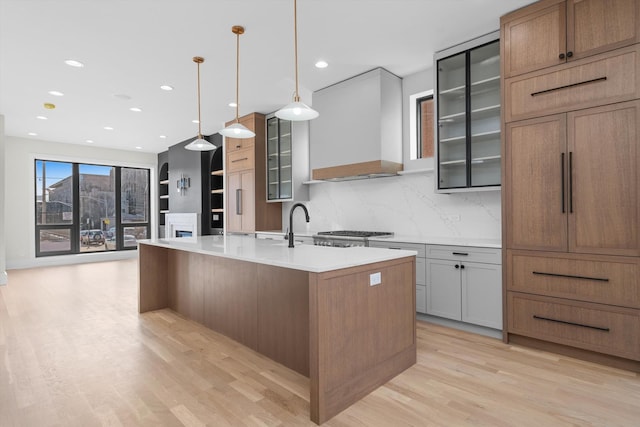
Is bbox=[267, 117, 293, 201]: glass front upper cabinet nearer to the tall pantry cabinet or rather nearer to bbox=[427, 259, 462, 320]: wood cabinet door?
bbox=[427, 259, 462, 320]: wood cabinet door

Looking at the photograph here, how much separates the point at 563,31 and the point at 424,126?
1.73 m

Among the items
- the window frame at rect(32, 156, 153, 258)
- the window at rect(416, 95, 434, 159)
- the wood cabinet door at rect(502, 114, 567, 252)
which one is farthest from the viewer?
the window frame at rect(32, 156, 153, 258)

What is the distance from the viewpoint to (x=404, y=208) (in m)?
4.30

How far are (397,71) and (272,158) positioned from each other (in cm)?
245

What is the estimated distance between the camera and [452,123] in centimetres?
368

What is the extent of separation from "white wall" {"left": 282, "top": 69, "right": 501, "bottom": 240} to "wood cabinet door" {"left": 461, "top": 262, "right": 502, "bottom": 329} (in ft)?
2.17

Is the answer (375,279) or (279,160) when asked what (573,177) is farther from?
(279,160)

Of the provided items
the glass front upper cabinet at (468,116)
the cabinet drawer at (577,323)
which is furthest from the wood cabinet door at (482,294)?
the glass front upper cabinet at (468,116)

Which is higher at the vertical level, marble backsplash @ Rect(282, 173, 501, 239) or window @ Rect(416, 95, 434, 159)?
window @ Rect(416, 95, 434, 159)

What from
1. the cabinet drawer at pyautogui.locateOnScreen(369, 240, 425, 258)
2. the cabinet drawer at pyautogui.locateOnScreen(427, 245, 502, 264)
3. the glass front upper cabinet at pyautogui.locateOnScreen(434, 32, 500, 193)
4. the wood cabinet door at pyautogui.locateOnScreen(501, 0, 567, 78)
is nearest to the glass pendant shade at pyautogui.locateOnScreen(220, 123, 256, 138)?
the cabinet drawer at pyautogui.locateOnScreen(369, 240, 425, 258)

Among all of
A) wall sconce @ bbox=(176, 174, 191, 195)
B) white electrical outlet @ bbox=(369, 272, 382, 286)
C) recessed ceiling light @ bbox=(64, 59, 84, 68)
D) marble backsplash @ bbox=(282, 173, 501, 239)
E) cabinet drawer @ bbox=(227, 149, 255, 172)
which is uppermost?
recessed ceiling light @ bbox=(64, 59, 84, 68)

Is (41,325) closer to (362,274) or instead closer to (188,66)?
(188,66)

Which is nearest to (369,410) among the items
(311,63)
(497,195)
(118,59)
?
(497,195)

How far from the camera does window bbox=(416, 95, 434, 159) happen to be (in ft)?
13.8
